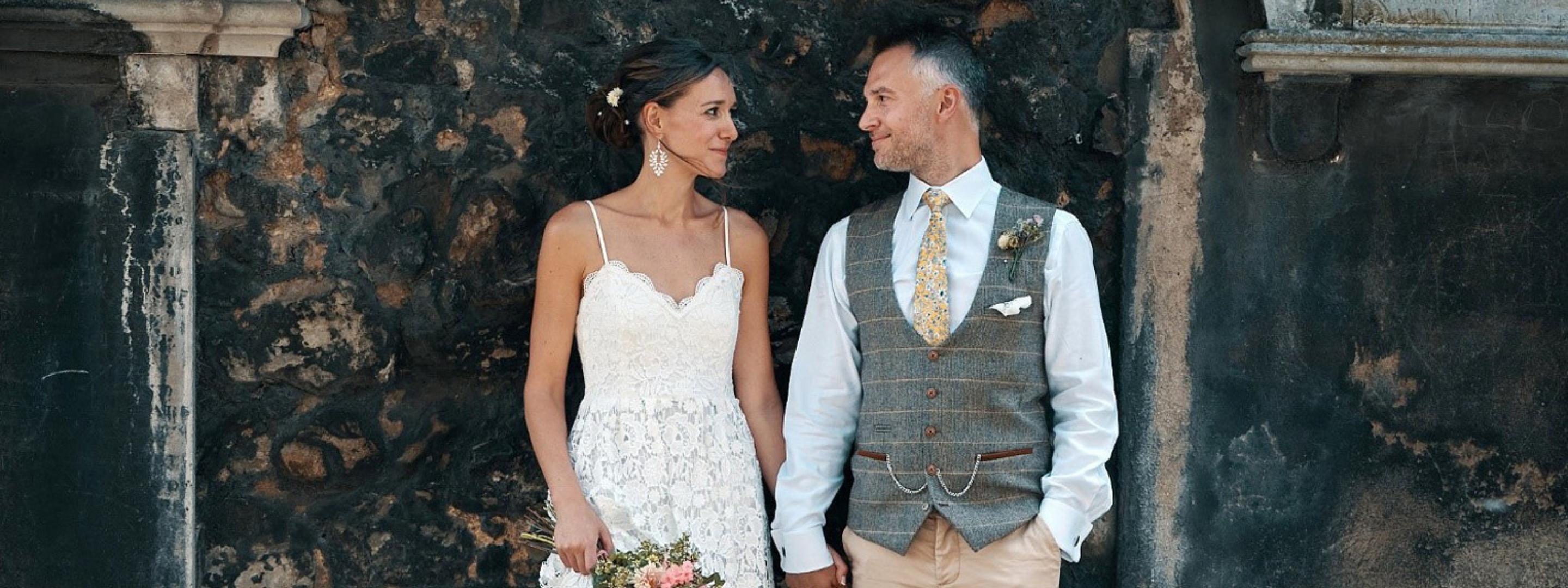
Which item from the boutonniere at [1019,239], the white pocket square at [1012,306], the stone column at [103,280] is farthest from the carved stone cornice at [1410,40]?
the stone column at [103,280]

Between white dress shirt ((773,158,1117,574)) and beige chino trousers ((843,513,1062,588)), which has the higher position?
white dress shirt ((773,158,1117,574))

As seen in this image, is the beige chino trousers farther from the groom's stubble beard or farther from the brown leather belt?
the groom's stubble beard

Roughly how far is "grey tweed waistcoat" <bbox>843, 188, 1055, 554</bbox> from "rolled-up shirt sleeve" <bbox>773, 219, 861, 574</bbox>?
95 mm

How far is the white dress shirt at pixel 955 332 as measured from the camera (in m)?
Answer: 3.45

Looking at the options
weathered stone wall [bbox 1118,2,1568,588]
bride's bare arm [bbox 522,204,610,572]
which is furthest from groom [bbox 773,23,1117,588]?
weathered stone wall [bbox 1118,2,1568,588]

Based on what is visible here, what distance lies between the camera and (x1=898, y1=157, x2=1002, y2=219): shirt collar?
3592 mm

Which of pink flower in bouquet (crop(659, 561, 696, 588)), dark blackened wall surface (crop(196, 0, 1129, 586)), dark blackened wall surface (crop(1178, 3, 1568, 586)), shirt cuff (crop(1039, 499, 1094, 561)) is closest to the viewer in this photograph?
pink flower in bouquet (crop(659, 561, 696, 588))

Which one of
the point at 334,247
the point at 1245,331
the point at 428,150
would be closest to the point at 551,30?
the point at 428,150

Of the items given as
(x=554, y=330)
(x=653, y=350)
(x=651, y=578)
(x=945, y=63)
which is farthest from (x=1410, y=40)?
(x=651, y=578)

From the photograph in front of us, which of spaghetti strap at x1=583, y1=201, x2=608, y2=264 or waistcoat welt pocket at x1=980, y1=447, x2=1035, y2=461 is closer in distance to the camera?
waistcoat welt pocket at x1=980, y1=447, x2=1035, y2=461

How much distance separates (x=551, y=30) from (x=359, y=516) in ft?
4.07

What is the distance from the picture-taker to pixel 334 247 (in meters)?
3.90

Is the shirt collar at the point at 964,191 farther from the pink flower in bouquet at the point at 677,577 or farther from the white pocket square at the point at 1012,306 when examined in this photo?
the pink flower in bouquet at the point at 677,577

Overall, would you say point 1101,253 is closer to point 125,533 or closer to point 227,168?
point 227,168
